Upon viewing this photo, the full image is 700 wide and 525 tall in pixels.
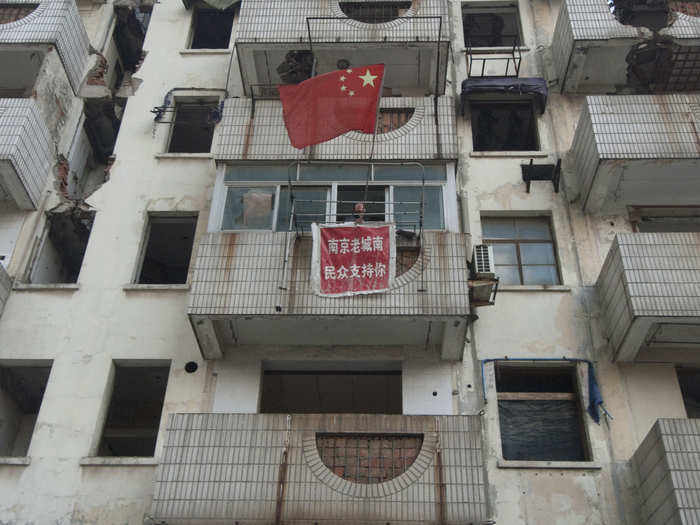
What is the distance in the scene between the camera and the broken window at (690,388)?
48.3 ft

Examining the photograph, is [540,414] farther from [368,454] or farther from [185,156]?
[185,156]

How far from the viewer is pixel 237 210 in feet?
50.6

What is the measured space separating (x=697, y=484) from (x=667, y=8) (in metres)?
12.1

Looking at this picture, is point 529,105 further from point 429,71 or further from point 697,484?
point 697,484

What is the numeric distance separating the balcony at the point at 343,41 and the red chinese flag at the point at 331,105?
286 cm

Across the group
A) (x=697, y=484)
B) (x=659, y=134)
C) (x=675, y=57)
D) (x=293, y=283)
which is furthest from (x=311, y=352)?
(x=675, y=57)

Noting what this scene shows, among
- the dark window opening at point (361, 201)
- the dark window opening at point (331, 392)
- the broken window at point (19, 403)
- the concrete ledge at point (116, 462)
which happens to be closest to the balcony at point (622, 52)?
the dark window opening at point (361, 201)

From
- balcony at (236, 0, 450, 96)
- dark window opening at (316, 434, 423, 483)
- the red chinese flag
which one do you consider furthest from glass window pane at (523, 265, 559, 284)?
balcony at (236, 0, 450, 96)

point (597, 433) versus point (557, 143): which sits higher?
point (557, 143)

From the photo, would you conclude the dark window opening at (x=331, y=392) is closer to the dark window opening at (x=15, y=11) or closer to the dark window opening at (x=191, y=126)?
the dark window opening at (x=191, y=126)

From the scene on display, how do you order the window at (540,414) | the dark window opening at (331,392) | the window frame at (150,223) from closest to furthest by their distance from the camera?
the window at (540,414) < the dark window opening at (331,392) < the window frame at (150,223)

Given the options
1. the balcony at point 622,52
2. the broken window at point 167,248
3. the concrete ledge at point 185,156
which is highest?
the balcony at point 622,52

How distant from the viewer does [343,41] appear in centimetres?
1817

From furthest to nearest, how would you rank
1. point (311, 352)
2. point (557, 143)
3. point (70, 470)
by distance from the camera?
point (557, 143) < point (311, 352) < point (70, 470)
